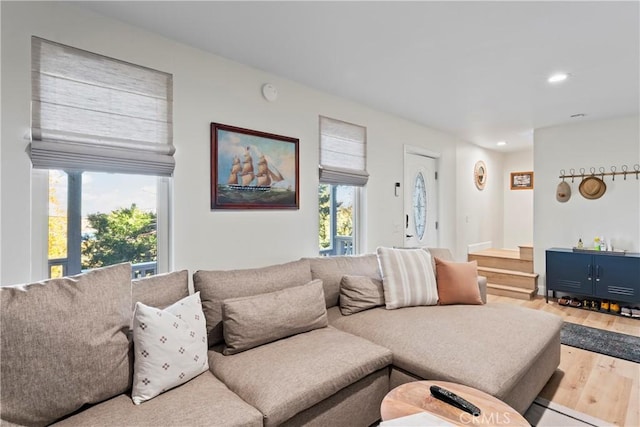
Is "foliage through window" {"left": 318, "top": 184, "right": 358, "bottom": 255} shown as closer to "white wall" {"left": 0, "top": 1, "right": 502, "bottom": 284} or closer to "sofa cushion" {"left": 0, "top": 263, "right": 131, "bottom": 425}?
"white wall" {"left": 0, "top": 1, "right": 502, "bottom": 284}

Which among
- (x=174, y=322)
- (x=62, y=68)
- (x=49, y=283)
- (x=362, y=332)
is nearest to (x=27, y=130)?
(x=62, y=68)

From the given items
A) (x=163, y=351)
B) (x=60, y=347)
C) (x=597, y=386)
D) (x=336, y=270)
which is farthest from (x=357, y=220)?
(x=60, y=347)

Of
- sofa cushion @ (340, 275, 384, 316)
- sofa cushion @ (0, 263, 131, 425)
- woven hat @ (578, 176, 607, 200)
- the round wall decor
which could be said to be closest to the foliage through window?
sofa cushion @ (340, 275, 384, 316)

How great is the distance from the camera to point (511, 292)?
4.74m

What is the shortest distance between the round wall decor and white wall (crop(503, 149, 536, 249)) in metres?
0.98

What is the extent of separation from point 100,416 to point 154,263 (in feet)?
3.67

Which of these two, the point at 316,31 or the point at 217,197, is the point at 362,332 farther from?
the point at 316,31

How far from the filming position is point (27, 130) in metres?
1.71

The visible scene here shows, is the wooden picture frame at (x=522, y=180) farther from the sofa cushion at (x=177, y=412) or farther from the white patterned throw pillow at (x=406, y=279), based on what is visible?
the sofa cushion at (x=177, y=412)

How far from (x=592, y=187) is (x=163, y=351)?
207 inches

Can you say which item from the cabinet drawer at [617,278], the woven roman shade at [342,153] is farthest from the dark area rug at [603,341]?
the woven roman shade at [342,153]

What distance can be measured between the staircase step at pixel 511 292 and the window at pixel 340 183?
276cm

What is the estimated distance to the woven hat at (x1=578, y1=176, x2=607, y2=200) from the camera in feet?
14.0

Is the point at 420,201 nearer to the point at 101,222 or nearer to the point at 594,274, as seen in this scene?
the point at 594,274
